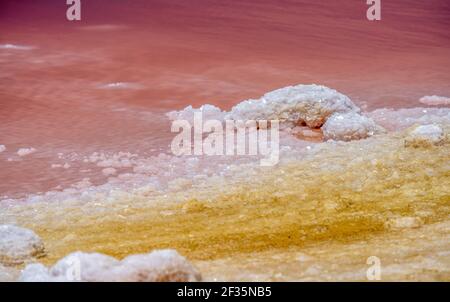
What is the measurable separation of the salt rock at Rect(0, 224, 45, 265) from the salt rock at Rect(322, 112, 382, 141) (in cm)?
211

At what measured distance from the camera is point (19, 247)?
101 inches

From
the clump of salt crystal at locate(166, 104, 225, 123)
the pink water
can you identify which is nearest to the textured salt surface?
the pink water

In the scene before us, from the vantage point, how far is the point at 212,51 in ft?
21.1

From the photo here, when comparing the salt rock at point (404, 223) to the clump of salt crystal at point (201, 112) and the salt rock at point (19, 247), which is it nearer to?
the salt rock at point (19, 247)

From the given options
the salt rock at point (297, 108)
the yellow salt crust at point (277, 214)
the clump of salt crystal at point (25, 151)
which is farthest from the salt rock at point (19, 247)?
the salt rock at point (297, 108)

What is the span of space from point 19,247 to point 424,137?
237 cm

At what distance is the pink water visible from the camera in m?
4.21

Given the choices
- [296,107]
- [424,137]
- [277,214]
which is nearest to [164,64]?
[296,107]

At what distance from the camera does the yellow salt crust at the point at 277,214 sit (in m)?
2.61

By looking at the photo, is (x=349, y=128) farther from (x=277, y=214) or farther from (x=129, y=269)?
(x=129, y=269)

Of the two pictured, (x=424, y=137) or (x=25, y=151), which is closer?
(x=424, y=137)
